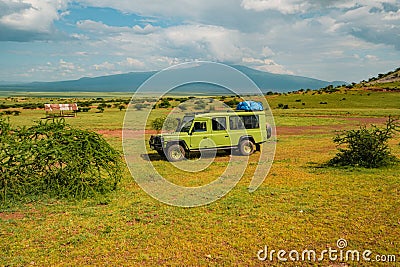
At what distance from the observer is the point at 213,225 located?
8.38 metres

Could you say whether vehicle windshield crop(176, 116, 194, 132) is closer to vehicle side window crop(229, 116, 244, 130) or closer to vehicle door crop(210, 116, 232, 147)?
vehicle door crop(210, 116, 232, 147)

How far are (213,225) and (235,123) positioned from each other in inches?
362

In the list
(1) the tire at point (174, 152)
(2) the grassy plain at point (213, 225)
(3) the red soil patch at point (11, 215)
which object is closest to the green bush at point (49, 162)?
(2) the grassy plain at point (213, 225)

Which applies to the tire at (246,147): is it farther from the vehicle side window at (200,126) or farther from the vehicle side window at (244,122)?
the vehicle side window at (200,126)

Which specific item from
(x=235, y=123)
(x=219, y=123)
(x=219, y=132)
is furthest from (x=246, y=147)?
Answer: (x=219, y=123)

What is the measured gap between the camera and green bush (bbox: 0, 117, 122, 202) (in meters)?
10.2

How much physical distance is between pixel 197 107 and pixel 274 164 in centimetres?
3402

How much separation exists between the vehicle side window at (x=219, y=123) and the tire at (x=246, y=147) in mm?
1304

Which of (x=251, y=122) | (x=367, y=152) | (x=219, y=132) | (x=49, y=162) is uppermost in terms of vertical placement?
(x=251, y=122)

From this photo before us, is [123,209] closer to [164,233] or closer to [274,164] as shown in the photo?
[164,233]

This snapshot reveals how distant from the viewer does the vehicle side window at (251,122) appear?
17.4m

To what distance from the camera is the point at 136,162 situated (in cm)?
1672

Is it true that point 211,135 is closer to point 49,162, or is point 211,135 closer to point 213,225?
point 49,162

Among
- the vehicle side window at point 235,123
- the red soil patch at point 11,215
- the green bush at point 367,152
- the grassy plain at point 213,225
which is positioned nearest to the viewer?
the grassy plain at point 213,225
